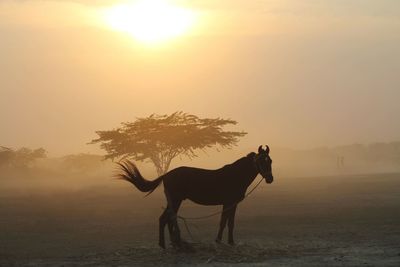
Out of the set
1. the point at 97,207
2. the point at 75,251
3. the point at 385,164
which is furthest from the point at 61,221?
the point at 385,164

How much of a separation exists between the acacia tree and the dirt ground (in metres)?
20.5

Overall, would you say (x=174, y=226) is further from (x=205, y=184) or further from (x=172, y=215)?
(x=205, y=184)

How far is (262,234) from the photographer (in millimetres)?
20766

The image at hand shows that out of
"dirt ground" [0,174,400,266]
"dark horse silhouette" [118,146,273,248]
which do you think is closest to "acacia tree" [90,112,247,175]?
"dirt ground" [0,174,400,266]

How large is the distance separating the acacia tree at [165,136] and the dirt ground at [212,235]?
2050 cm

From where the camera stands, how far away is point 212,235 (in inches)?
809

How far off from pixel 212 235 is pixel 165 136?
34937 millimetres

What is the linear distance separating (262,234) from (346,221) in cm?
475

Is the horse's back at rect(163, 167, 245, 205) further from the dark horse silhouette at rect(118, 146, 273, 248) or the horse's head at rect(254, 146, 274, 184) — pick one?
the horse's head at rect(254, 146, 274, 184)

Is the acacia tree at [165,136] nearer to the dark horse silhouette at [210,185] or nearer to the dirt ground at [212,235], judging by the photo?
the dirt ground at [212,235]

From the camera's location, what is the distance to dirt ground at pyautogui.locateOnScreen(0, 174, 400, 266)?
1503 cm

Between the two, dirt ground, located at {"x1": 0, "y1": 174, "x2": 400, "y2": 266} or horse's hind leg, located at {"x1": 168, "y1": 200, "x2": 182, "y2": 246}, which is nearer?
dirt ground, located at {"x1": 0, "y1": 174, "x2": 400, "y2": 266}

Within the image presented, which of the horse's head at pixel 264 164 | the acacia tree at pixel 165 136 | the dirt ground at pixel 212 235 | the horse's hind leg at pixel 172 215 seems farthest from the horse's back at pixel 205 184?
the acacia tree at pixel 165 136

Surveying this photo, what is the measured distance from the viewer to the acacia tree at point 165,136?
181 feet
